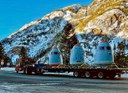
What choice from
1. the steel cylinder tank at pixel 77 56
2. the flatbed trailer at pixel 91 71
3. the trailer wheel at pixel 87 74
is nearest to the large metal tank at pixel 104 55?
the flatbed trailer at pixel 91 71

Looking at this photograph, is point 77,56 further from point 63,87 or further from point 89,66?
point 63,87

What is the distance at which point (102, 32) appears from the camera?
18862 cm

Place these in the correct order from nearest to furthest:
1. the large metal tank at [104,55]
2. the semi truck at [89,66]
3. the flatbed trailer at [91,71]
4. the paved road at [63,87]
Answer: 1. the paved road at [63,87]
2. the flatbed trailer at [91,71]
3. the semi truck at [89,66]
4. the large metal tank at [104,55]

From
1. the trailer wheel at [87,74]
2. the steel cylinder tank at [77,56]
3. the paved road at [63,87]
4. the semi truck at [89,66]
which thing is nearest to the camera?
the paved road at [63,87]

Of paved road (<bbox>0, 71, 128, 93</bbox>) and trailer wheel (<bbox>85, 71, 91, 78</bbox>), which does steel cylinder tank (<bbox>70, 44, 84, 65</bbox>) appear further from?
paved road (<bbox>0, 71, 128, 93</bbox>)

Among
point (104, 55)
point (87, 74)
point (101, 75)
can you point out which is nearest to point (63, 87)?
point (101, 75)

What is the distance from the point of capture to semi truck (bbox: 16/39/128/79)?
3972 centimetres

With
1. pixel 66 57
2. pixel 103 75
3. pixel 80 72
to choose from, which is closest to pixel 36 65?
pixel 80 72

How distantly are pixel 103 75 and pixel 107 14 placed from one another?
524ft

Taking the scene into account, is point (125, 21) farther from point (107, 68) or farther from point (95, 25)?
point (107, 68)

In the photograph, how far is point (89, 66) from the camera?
43.9 metres

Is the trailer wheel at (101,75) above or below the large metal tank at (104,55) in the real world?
below

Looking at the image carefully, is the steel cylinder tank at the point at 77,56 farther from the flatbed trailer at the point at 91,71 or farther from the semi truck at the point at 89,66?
the flatbed trailer at the point at 91,71

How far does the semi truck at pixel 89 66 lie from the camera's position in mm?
39719
